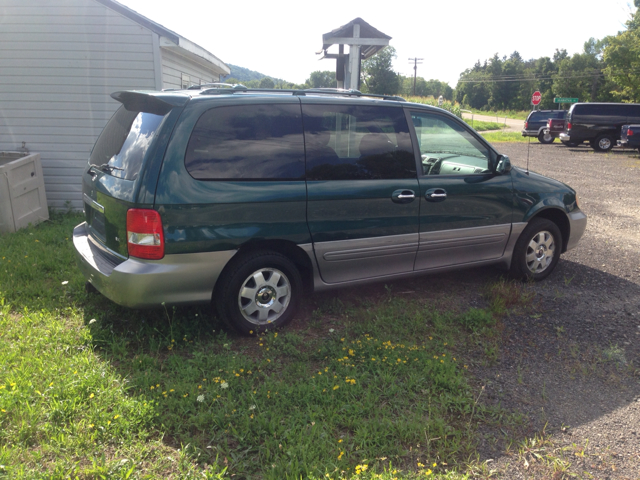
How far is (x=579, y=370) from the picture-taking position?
3686mm

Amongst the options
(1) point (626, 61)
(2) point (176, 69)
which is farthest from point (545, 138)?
(2) point (176, 69)

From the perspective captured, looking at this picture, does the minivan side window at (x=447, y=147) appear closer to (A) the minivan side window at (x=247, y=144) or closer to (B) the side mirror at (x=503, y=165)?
(B) the side mirror at (x=503, y=165)

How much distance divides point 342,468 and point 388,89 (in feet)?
334

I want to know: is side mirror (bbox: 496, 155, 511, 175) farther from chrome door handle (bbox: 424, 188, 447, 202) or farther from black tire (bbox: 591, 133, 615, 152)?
black tire (bbox: 591, 133, 615, 152)

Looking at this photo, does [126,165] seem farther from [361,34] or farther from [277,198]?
[361,34]

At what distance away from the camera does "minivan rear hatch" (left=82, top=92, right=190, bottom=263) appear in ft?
11.2

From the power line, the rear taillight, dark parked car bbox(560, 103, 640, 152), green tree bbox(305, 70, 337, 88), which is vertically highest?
Answer: green tree bbox(305, 70, 337, 88)

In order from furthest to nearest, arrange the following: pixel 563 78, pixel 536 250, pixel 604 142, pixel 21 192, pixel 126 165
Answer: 1. pixel 563 78
2. pixel 604 142
3. pixel 21 192
4. pixel 536 250
5. pixel 126 165

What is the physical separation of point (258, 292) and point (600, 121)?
77.5 ft

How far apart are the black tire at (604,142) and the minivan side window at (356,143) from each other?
73.4 feet

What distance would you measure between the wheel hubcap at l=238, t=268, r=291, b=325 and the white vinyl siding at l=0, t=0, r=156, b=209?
5.89 metres

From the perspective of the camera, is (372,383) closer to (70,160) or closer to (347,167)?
(347,167)

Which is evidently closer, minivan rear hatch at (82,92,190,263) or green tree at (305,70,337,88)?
minivan rear hatch at (82,92,190,263)

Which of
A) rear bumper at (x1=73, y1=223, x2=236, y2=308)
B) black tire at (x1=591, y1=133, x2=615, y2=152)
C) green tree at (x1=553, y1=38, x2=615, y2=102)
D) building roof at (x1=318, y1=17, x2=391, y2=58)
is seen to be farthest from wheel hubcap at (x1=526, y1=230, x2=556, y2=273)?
green tree at (x1=553, y1=38, x2=615, y2=102)
